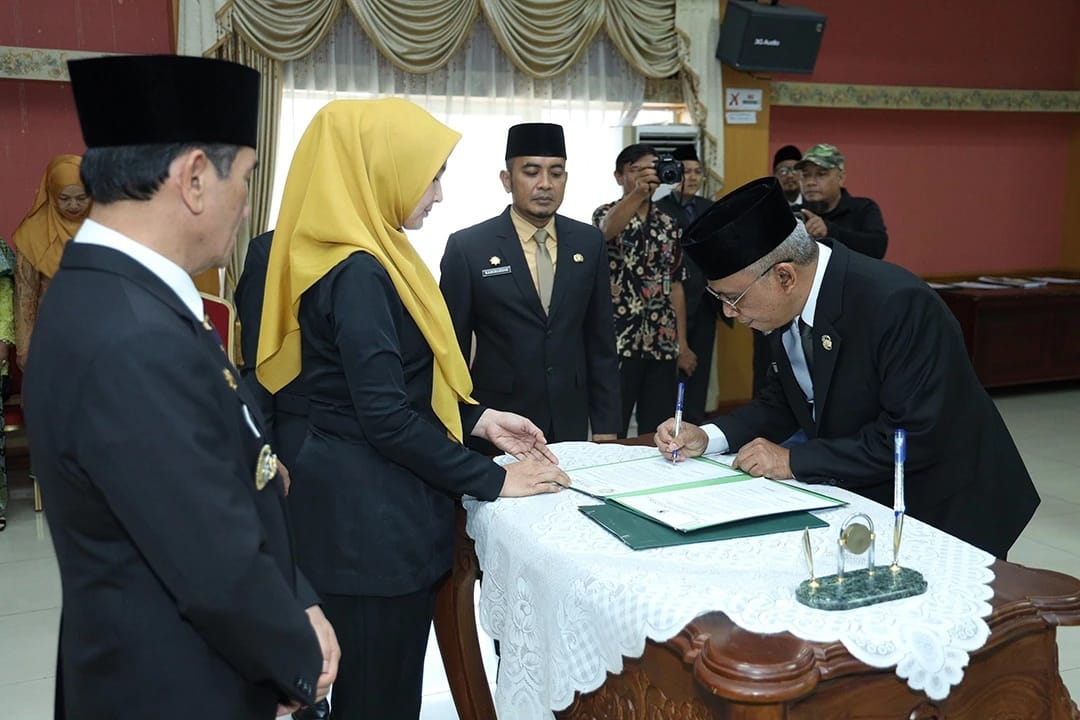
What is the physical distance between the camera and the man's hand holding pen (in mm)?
2340

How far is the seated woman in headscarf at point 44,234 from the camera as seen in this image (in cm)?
476

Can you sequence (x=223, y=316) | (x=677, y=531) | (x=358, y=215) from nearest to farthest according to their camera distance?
(x=677, y=531) → (x=358, y=215) → (x=223, y=316)

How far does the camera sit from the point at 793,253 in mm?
2113

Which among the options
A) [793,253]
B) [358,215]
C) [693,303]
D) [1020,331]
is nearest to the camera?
[358,215]

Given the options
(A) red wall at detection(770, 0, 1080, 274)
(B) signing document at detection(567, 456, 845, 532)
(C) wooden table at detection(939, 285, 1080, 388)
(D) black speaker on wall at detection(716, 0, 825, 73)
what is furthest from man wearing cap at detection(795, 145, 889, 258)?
(B) signing document at detection(567, 456, 845, 532)

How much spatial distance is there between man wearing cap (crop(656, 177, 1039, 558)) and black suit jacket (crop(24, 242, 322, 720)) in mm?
1157

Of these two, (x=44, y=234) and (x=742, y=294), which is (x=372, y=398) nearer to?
(x=742, y=294)

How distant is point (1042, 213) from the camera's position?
319 inches

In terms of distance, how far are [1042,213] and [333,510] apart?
7626 mm

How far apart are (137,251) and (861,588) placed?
1.09m

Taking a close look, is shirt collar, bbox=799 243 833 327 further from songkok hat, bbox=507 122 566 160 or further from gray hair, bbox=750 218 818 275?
songkok hat, bbox=507 122 566 160

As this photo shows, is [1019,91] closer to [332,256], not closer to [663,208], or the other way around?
[663,208]

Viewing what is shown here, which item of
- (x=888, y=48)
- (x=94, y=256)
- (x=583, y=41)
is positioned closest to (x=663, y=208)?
(x=583, y=41)

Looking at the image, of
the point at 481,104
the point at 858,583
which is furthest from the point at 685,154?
the point at 858,583
